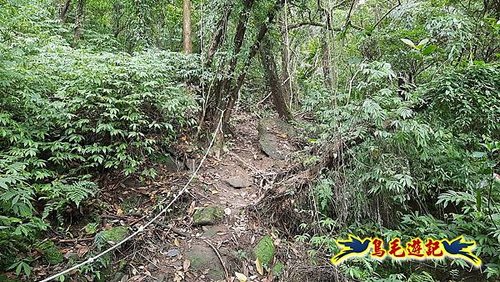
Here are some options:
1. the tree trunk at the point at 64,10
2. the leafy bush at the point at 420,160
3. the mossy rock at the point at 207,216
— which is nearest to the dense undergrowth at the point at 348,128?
the leafy bush at the point at 420,160

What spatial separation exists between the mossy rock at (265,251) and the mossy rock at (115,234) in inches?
51.5

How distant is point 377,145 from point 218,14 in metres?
2.94

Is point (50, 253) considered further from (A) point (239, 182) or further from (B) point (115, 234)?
(A) point (239, 182)

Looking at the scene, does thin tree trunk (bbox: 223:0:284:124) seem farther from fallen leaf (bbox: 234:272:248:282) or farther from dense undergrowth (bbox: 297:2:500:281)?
fallen leaf (bbox: 234:272:248:282)

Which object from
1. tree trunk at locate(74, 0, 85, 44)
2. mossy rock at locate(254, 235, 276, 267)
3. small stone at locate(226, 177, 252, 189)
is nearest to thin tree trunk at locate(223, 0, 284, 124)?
small stone at locate(226, 177, 252, 189)

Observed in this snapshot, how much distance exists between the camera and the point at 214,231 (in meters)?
3.56

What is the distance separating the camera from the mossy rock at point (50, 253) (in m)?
2.79

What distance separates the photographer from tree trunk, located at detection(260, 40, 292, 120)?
19.1 ft

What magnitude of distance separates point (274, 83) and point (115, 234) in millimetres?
4227

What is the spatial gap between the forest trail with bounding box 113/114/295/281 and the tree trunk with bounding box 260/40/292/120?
1780 millimetres

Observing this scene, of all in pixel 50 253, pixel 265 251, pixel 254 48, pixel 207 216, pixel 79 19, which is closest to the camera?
pixel 50 253

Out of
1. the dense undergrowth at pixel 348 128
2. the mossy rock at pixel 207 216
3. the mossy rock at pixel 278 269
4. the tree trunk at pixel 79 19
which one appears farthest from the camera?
the tree trunk at pixel 79 19

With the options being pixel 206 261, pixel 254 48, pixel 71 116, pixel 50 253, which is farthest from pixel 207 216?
pixel 254 48

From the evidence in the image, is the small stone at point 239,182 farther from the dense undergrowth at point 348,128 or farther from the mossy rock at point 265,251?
the mossy rock at point 265,251
